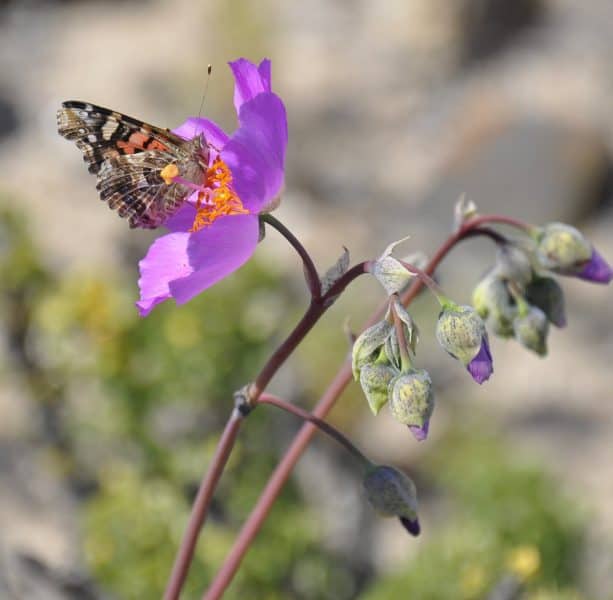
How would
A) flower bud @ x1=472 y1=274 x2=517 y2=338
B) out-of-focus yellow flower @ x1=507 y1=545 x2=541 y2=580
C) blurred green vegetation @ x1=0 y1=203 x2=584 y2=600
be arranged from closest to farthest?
flower bud @ x1=472 y1=274 x2=517 y2=338
out-of-focus yellow flower @ x1=507 y1=545 x2=541 y2=580
blurred green vegetation @ x1=0 y1=203 x2=584 y2=600

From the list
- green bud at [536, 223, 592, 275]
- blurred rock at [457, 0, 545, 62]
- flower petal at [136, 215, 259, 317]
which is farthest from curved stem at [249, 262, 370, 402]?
blurred rock at [457, 0, 545, 62]

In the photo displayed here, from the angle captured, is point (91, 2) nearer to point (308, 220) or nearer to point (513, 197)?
point (308, 220)

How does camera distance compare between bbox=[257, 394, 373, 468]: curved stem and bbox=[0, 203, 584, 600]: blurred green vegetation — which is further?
bbox=[0, 203, 584, 600]: blurred green vegetation

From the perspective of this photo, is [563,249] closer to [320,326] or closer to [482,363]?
[482,363]

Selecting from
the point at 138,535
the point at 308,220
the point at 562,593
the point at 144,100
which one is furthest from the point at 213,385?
the point at 144,100

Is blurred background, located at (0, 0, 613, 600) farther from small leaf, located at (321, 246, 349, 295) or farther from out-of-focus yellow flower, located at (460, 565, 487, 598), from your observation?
small leaf, located at (321, 246, 349, 295)

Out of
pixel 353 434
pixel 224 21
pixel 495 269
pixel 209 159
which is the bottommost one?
pixel 353 434
